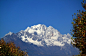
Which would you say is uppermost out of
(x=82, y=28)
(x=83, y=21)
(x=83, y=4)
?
(x=83, y=4)

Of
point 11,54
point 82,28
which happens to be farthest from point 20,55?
point 82,28

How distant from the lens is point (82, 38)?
16.7 m

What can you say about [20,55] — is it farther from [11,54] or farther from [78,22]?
[78,22]

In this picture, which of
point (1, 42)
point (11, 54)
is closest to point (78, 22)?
point (11, 54)

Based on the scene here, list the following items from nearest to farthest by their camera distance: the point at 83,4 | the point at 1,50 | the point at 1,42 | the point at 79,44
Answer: the point at 79,44 < the point at 83,4 < the point at 1,50 < the point at 1,42

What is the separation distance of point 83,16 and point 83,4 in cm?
195

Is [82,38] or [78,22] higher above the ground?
[78,22]

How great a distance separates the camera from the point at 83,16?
17875 mm

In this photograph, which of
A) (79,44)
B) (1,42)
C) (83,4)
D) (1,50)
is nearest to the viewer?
(79,44)

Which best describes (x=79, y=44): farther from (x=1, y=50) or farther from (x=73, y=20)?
(x=1, y=50)

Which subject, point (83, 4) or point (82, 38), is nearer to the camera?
point (82, 38)

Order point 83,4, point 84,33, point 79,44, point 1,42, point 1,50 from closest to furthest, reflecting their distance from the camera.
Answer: point 84,33
point 79,44
point 83,4
point 1,50
point 1,42

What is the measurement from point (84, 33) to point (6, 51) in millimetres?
18395

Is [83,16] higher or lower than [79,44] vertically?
higher
